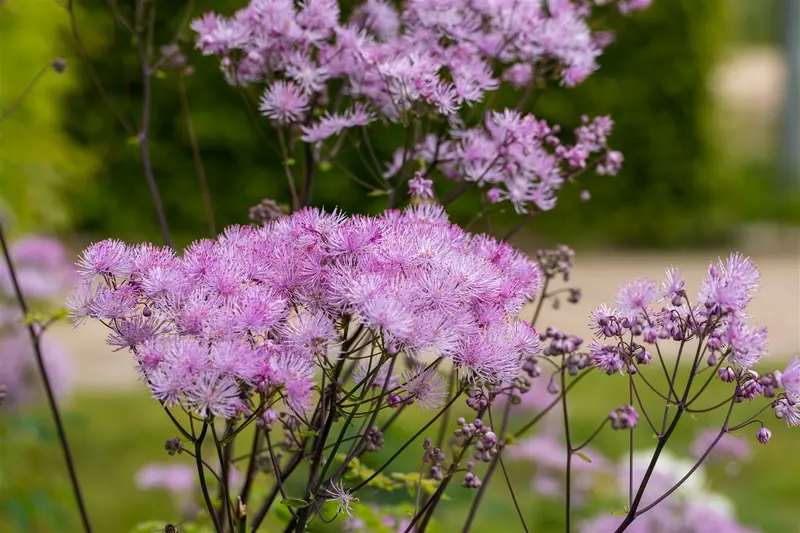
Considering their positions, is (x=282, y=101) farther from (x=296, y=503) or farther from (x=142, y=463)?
(x=142, y=463)

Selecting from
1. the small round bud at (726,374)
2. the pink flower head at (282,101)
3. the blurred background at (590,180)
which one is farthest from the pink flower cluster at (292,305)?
the blurred background at (590,180)

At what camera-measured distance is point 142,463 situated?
494 centimetres

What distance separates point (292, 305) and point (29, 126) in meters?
5.41

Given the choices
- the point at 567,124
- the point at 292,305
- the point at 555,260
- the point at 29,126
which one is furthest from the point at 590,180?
the point at 292,305

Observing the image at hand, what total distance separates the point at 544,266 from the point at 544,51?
0.41 m

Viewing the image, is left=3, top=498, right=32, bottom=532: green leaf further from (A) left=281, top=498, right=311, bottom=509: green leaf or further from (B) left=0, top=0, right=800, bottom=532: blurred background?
(B) left=0, top=0, right=800, bottom=532: blurred background

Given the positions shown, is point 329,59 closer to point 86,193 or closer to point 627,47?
point 86,193

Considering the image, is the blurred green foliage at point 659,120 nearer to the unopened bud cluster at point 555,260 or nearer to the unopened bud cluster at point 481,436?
the unopened bud cluster at point 555,260

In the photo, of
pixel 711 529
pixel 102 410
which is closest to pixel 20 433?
pixel 102 410

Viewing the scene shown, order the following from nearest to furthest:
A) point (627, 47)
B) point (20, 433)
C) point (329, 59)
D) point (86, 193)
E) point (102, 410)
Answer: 1. point (329, 59)
2. point (20, 433)
3. point (102, 410)
4. point (86, 193)
5. point (627, 47)

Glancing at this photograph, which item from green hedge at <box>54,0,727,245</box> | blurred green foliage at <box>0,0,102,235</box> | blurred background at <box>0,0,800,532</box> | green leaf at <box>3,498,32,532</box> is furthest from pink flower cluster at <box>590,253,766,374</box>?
green hedge at <box>54,0,727,245</box>

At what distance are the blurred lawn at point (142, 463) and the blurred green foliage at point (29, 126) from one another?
1.10 m

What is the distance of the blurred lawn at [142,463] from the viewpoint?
3133 millimetres

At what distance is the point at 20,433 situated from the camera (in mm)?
3992
